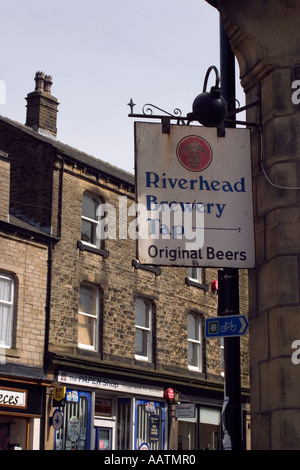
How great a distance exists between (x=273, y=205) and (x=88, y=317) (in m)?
17.6

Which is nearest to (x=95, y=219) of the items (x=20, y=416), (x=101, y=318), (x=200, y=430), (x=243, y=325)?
(x=101, y=318)

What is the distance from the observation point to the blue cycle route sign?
8.51m

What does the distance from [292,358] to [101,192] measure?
63.9 ft

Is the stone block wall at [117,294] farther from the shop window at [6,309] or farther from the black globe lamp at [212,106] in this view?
the black globe lamp at [212,106]

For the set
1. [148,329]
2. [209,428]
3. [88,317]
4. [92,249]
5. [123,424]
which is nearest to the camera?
[88,317]

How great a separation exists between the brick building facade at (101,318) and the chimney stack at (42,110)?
36 mm

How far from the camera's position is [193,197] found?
29.5ft

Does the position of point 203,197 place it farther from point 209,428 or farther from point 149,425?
point 209,428

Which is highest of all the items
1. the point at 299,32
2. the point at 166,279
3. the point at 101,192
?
the point at 101,192

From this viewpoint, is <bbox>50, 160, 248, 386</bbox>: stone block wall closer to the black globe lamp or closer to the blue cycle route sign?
the blue cycle route sign

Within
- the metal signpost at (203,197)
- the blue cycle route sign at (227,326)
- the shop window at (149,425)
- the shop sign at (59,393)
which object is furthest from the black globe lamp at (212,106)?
the shop window at (149,425)

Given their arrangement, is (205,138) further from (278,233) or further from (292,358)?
(292,358)

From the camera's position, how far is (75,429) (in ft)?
81.6

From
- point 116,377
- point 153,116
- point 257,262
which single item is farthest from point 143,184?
point 116,377
